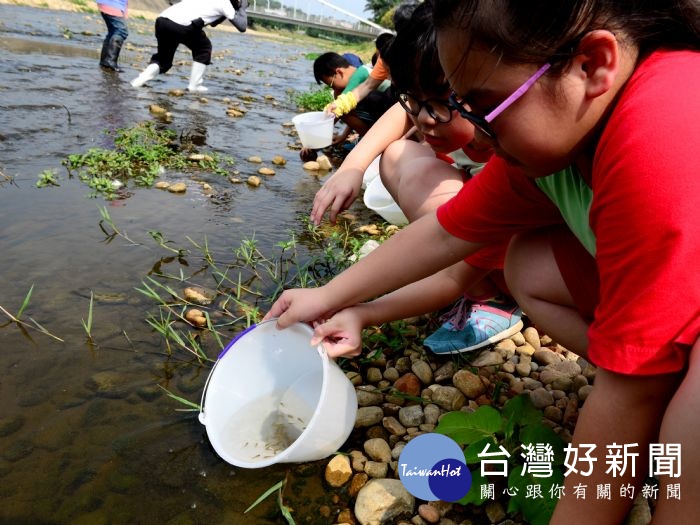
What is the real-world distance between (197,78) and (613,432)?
19.2 ft

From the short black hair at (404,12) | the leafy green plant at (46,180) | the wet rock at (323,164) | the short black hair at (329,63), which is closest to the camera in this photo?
the short black hair at (404,12)

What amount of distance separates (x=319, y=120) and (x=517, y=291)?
7.65ft

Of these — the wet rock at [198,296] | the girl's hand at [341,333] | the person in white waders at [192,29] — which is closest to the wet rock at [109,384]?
the wet rock at [198,296]

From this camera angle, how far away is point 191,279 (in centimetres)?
195

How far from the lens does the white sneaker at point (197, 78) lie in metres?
5.68

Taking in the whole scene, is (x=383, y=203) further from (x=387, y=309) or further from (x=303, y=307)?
(x=303, y=307)

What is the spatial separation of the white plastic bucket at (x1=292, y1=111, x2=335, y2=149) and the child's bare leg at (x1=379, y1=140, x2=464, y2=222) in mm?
1208

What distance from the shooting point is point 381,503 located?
1.14m

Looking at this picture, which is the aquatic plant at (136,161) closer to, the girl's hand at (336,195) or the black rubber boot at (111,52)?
the girl's hand at (336,195)

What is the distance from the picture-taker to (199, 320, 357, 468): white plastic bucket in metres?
1.16

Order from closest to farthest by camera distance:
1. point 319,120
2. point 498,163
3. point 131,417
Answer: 1. point 498,163
2. point 131,417
3. point 319,120

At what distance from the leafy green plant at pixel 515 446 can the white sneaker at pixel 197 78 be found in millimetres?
5456

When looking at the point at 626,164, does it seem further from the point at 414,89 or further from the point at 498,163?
the point at 414,89

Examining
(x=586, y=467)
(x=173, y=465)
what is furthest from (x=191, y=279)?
(x=586, y=467)
